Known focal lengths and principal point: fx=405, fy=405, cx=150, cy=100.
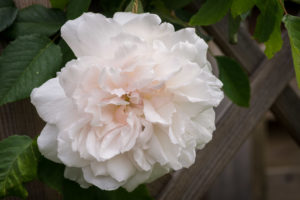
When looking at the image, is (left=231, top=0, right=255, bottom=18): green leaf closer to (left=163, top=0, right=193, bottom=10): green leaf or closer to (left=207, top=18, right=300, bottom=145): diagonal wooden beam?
(left=163, top=0, right=193, bottom=10): green leaf

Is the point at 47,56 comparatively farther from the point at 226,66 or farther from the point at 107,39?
the point at 226,66

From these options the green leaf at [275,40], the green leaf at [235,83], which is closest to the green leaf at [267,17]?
the green leaf at [275,40]

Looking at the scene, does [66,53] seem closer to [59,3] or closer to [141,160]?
[59,3]

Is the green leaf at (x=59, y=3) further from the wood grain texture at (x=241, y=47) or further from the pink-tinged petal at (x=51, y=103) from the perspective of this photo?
the wood grain texture at (x=241, y=47)

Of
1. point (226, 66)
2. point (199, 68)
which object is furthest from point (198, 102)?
point (226, 66)

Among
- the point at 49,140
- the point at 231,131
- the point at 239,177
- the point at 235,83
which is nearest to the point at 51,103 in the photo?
the point at 49,140

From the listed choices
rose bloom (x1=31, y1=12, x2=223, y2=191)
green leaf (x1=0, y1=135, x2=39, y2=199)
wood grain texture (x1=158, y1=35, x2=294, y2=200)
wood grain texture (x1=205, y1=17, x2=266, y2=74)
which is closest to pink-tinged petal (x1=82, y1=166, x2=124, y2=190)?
rose bloom (x1=31, y1=12, x2=223, y2=191)
